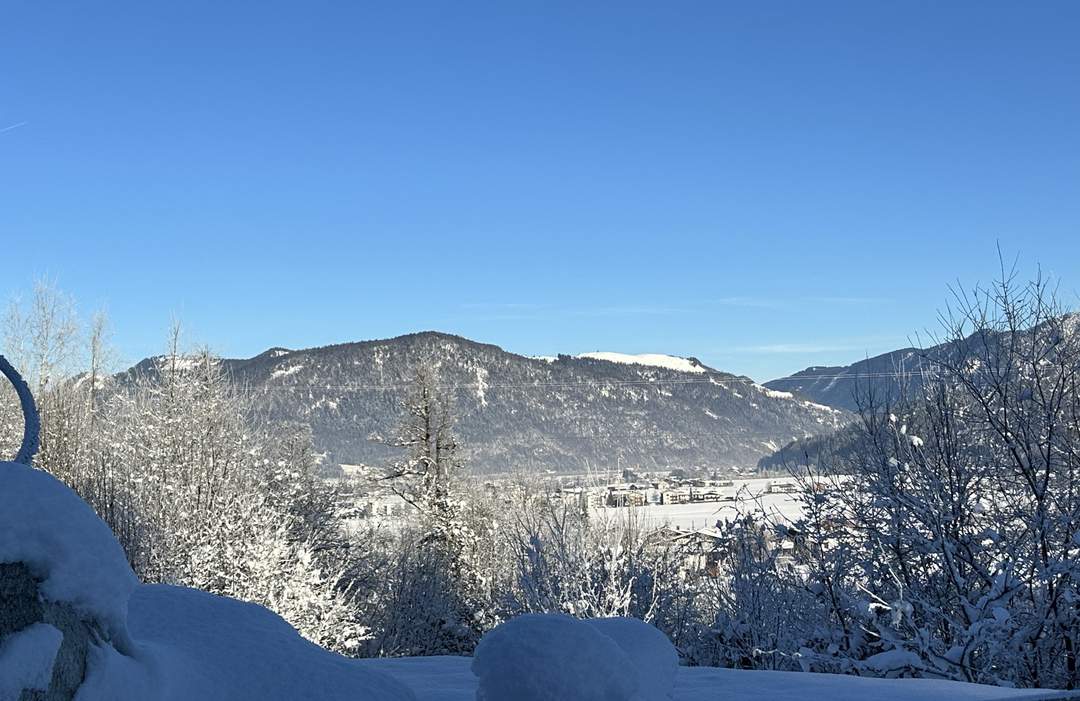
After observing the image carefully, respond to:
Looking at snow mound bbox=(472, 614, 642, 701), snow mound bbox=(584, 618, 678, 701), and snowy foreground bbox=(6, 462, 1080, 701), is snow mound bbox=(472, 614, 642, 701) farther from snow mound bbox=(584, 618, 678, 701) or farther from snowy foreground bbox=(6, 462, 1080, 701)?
snow mound bbox=(584, 618, 678, 701)

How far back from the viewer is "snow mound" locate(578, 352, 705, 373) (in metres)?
167

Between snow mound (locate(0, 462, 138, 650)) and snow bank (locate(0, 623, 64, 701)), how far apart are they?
134mm

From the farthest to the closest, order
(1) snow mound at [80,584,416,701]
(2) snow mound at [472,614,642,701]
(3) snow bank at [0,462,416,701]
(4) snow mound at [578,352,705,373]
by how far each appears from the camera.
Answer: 1. (4) snow mound at [578,352,705,373]
2. (2) snow mound at [472,614,642,701]
3. (1) snow mound at [80,584,416,701]
4. (3) snow bank at [0,462,416,701]

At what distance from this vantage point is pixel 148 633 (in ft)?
12.4

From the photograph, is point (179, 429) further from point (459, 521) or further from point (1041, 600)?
point (1041, 600)

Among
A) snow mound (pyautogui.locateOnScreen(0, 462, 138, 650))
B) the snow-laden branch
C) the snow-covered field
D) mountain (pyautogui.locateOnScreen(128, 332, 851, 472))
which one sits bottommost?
the snow-covered field

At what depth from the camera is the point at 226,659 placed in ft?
11.9

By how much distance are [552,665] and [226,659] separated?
1334 mm

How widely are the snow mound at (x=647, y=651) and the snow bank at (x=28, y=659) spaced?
2.51 m

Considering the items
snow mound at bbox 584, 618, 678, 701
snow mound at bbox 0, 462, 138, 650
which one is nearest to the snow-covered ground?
snow mound at bbox 584, 618, 678, 701

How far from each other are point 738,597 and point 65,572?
35.4 feet

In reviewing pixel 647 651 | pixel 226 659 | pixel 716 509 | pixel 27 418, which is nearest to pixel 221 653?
pixel 226 659

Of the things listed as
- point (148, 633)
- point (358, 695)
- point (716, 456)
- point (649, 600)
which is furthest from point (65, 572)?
point (716, 456)

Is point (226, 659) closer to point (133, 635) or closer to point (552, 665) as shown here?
point (133, 635)
